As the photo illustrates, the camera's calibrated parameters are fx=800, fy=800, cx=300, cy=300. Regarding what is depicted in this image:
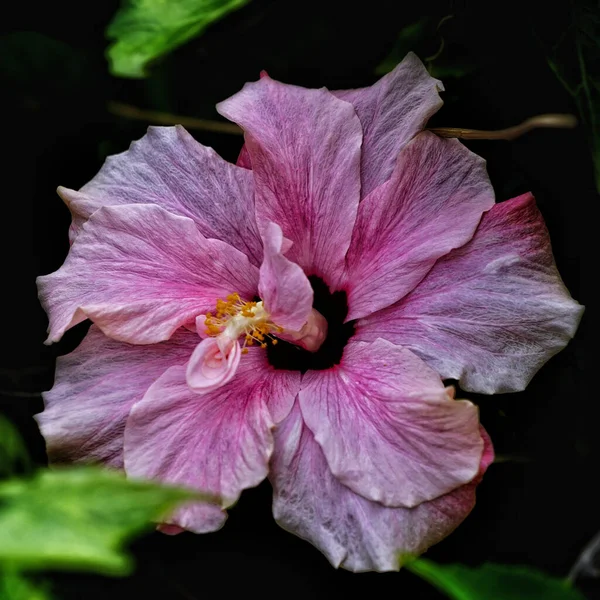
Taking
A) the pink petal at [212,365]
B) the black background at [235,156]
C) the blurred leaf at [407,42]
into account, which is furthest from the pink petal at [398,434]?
the blurred leaf at [407,42]

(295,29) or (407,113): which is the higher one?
(295,29)

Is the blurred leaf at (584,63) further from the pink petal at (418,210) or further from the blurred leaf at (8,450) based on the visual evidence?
the blurred leaf at (8,450)

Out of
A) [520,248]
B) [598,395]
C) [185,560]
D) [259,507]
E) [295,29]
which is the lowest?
[185,560]

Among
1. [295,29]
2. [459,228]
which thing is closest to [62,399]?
[459,228]

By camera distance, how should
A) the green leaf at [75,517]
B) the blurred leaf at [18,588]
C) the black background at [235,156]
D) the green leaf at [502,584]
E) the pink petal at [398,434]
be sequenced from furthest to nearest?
the black background at [235,156] < the pink petal at [398,434] < the green leaf at [502,584] < the blurred leaf at [18,588] < the green leaf at [75,517]

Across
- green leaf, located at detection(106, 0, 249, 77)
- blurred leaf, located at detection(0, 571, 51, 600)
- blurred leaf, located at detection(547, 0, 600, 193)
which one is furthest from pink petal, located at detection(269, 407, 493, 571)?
green leaf, located at detection(106, 0, 249, 77)

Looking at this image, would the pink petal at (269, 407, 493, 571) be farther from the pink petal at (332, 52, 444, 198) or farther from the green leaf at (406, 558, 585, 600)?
the pink petal at (332, 52, 444, 198)

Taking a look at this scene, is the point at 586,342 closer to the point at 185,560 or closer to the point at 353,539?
the point at 353,539
